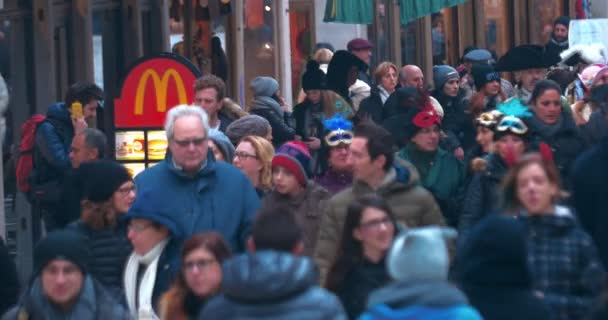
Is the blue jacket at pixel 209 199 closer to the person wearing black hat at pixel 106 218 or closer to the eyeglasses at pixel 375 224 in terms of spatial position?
the person wearing black hat at pixel 106 218

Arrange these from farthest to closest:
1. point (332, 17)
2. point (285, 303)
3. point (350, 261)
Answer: point (332, 17) < point (350, 261) < point (285, 303)

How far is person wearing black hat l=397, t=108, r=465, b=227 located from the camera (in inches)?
455

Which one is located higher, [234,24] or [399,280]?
[234,24]

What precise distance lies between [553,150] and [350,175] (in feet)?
4.07

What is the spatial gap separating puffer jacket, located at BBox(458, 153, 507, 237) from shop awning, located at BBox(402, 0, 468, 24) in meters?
14.4

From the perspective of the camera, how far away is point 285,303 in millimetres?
6059

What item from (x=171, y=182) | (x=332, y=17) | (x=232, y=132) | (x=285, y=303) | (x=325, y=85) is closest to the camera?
(x=285, y=303)

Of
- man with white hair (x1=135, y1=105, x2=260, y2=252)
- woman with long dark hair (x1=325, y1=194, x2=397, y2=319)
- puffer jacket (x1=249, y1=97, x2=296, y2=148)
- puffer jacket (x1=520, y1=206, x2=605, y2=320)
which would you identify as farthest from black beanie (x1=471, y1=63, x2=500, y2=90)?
woman with long dark hair (x1=325, y1=194, x2=397, y2=319)

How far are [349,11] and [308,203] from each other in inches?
508

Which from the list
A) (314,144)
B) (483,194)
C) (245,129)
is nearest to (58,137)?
(245,129)

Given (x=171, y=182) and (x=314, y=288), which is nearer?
(x=314, y=288)

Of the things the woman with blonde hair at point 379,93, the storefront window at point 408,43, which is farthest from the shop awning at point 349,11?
the woman with blonde hair at point 379,93

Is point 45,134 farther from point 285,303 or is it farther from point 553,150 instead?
point 285,303

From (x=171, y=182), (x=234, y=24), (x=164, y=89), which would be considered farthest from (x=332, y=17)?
(x=171, y=182)
